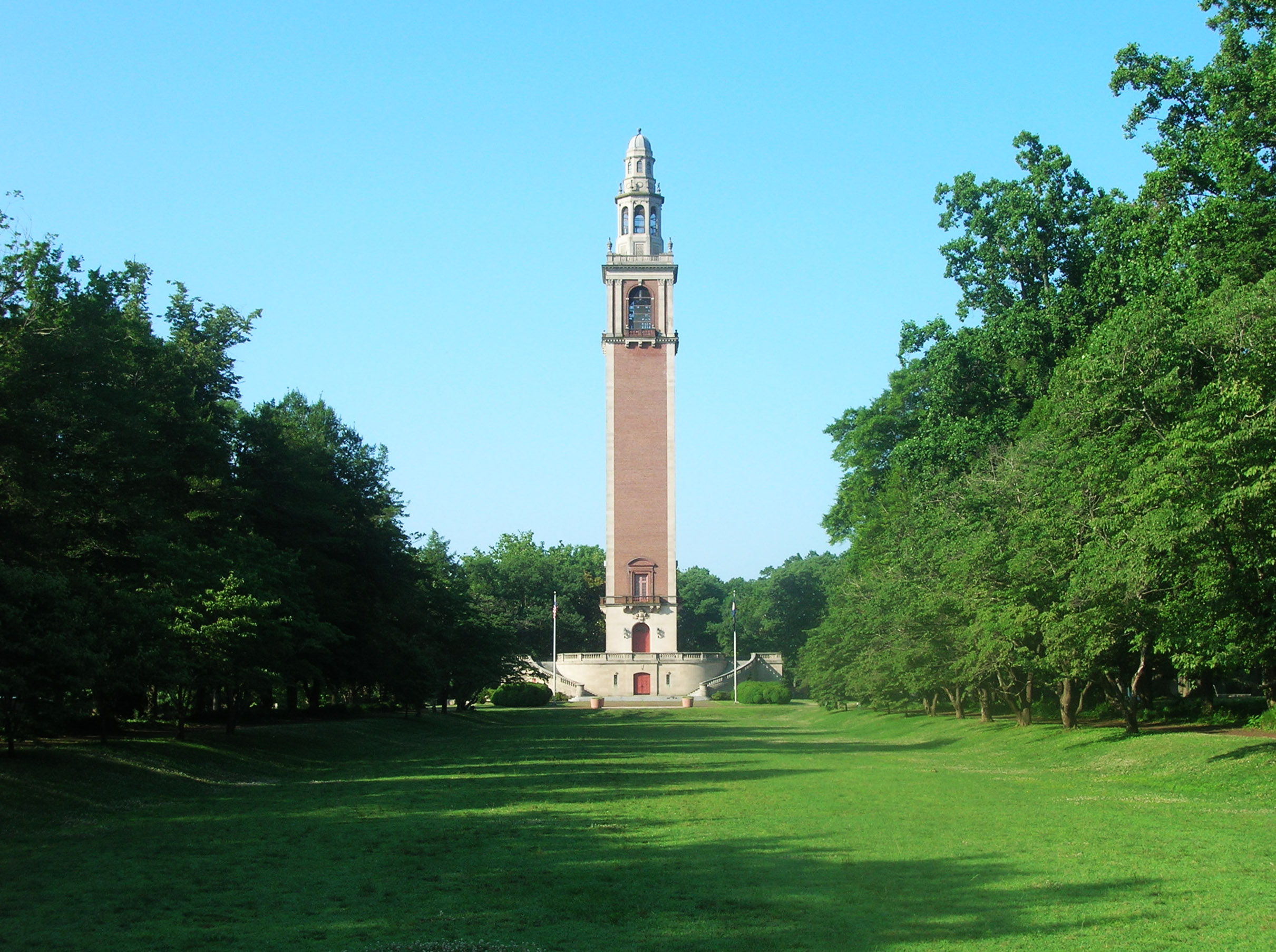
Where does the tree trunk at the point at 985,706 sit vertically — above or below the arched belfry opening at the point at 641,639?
below

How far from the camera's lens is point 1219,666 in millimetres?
27125

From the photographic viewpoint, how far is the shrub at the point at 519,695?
77500mm

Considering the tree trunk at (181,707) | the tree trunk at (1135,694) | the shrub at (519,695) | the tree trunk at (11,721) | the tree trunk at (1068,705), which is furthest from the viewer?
the shrub at (519,695)

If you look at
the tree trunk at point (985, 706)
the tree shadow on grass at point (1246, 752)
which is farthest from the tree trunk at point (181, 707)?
the tree trunk at point (985, 706)

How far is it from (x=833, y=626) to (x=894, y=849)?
38.9 meters

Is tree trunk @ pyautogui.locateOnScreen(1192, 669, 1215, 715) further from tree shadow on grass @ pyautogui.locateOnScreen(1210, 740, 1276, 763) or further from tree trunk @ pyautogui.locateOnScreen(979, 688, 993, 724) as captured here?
tree shadow on grass @ pyautogui.locateOnScreen(1210, 740, 1276, 763)

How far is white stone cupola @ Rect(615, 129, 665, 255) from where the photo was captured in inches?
3556

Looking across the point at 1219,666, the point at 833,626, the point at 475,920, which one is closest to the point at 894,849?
the point at 475,920

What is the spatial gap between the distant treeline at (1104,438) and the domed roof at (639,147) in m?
46.2

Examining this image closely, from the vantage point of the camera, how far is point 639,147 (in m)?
91.0

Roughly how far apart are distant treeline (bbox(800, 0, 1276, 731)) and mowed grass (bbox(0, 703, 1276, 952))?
3.10 meters

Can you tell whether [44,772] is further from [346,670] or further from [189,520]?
[346,670]

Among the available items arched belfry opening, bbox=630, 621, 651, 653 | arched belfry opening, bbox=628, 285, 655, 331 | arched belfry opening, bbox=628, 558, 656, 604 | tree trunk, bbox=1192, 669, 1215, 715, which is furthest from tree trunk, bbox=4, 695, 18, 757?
arched belfry opening, bbox=628, 285, 655, 331

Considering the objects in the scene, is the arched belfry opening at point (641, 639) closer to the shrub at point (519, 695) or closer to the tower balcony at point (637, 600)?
the tower balcony at point (637, 600)
